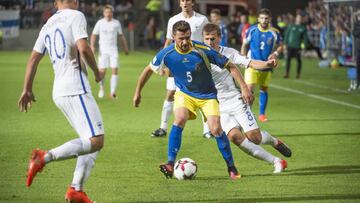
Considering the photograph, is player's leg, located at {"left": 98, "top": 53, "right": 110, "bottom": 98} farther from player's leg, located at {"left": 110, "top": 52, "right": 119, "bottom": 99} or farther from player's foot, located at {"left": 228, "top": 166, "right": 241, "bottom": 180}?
player's foot, located at {"left": 228, "top": 166, "right": 241, "bottom": 180}

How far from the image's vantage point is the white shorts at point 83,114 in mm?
8320

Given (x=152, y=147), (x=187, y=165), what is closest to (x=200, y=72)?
(x=187, y=165)

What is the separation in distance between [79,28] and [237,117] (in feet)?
10.8

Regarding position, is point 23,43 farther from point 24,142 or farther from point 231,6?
point 24,142

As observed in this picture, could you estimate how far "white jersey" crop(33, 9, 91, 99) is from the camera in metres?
8.30

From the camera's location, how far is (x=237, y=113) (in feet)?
35.8

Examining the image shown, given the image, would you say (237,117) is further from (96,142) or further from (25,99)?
(25,99)

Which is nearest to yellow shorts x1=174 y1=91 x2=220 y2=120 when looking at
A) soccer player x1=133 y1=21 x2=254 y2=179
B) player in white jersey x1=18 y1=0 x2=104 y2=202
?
soccer player x1=133 y1=21 x2=254 y2=179

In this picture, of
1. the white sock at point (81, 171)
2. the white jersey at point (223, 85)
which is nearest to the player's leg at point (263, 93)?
the white jersey at point (223, 85)

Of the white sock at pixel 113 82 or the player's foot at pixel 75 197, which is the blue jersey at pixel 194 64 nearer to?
the player's foot at pixel 75 197

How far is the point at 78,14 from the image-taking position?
8.32m

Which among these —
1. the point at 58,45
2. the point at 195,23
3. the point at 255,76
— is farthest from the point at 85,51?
the point at 255,76

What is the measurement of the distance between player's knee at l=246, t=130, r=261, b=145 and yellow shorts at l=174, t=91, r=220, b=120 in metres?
0.82

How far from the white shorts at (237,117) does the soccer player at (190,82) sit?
0.55m
